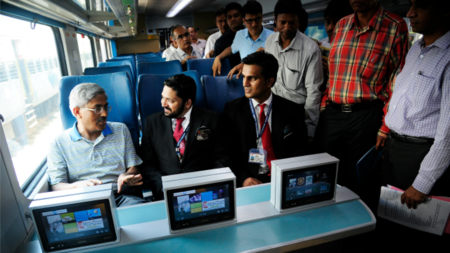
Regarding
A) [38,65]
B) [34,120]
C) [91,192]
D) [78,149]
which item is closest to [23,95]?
[34,120]

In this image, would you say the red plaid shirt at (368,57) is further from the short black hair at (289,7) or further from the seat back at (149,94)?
the seat back at (149,94)

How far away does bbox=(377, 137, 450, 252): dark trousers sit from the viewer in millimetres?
1657

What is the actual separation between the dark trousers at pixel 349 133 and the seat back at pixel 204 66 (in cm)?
167

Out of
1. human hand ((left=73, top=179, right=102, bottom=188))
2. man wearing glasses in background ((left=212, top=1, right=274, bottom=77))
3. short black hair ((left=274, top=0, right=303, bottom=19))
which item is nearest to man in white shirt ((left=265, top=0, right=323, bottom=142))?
short black hair ((left=274, top=0, right=303, bottom=19))

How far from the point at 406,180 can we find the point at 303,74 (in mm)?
1185

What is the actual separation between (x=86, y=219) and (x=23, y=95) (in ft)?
6.86

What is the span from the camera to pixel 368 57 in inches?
81.3

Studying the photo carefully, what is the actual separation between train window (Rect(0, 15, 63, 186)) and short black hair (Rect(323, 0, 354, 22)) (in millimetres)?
3315

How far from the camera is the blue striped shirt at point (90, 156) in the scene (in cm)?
175

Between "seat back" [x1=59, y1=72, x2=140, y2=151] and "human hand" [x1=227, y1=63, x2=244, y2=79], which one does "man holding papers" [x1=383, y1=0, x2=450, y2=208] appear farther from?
"seat back" [x1=59, y1=72, x2=140, y2=151]

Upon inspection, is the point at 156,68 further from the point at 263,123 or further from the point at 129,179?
the point at 129,179

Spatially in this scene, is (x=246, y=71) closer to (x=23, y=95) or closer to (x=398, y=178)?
(x=398, y=178)

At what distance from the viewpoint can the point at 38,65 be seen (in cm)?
285

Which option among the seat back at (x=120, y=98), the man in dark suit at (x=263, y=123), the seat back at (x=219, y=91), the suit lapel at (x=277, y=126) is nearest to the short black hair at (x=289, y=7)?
the man in dark suit at (x=263, y=123)
